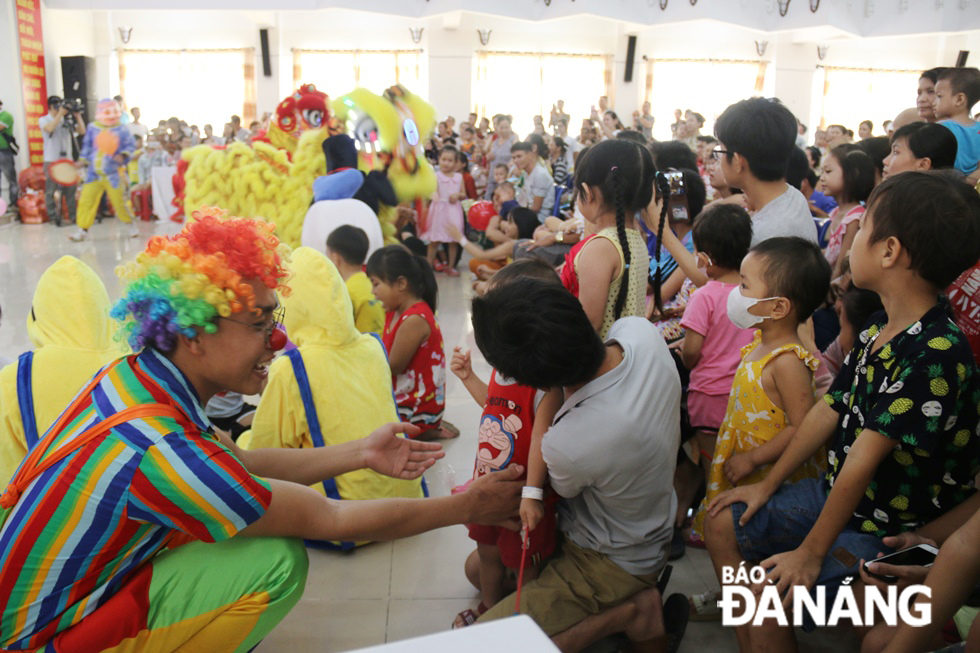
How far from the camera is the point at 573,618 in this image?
1832mm

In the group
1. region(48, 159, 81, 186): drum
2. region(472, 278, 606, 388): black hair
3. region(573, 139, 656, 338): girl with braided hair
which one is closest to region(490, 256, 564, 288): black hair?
region(573, 139, 656, 338): girl with braided hair

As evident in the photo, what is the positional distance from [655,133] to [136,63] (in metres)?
11.8

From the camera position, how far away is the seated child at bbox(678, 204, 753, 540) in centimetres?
251

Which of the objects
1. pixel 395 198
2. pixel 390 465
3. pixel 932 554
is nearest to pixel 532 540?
pixel 390 465

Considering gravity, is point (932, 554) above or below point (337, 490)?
above

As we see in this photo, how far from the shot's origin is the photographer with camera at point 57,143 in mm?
10656

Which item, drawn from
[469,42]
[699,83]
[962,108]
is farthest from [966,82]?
[699,83]

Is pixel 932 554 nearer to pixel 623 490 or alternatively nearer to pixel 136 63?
pixel 623 490

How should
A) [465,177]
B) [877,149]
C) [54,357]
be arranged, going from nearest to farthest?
[54,357] → [877,149] → [465,177]

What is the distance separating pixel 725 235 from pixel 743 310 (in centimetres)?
46

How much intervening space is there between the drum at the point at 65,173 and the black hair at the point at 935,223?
11089 mm

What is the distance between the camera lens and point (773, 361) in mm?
2057

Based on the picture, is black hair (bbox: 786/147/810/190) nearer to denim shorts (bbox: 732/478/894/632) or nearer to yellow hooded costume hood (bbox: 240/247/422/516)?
denim shorts (bbox: 732/478/894/632)

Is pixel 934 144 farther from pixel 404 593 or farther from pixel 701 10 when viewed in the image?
pixel 701 10
